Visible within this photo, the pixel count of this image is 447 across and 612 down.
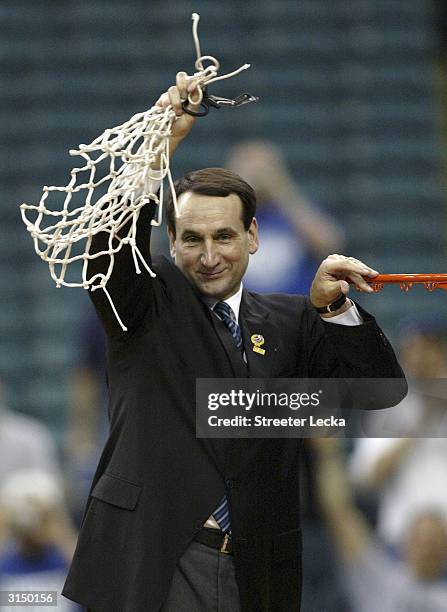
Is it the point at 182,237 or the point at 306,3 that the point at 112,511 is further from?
the point at 306,3

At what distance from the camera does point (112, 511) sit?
7.91ft

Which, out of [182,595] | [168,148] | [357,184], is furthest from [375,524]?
[357,184]

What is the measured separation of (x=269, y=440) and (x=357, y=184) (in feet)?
12.5

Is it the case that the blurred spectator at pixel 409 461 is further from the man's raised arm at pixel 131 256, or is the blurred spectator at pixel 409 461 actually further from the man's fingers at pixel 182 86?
the man's fingers at pixel 182 86

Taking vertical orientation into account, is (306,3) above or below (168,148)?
above

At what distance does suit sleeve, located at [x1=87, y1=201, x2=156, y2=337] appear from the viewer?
238cm

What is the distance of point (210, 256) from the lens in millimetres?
2498

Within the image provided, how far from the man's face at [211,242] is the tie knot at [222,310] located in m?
0.03

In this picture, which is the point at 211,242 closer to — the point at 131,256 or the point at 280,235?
the point at 131,256

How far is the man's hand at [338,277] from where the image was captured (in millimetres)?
2438

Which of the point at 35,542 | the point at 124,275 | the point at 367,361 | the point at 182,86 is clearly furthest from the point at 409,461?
the point at 182,86

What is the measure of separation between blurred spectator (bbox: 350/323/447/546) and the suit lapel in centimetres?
106

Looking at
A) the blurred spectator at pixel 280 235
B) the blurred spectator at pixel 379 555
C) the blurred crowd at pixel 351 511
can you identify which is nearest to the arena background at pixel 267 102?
the blurred spectator at pixel 280 235

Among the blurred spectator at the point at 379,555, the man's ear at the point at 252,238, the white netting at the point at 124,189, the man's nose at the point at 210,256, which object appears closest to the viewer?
the white netting at the point at 124,189
